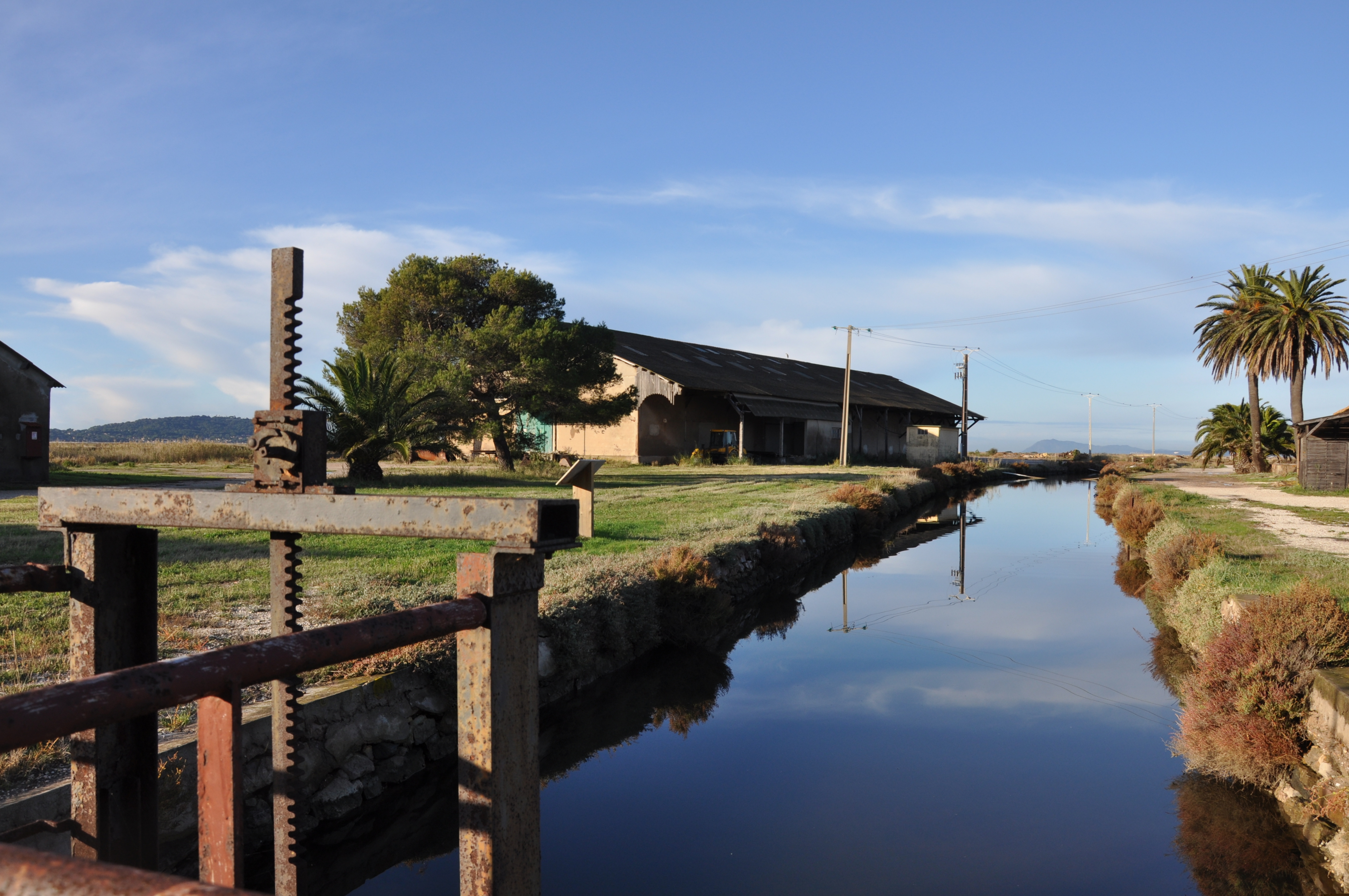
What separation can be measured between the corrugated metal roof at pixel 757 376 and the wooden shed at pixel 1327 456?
61.1 ft

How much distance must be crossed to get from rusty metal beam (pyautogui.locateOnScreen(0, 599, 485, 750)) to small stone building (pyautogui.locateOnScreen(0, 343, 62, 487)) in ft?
Result: 71.8

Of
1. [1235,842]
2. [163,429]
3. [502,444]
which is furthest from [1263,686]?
[163,429]

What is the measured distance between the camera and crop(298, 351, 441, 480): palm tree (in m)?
18.6

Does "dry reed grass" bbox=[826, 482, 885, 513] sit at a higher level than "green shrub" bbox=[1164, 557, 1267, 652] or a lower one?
higher

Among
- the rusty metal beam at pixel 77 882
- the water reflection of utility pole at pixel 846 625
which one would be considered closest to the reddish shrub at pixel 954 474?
the water reflection of utility pole at pixel 846 625

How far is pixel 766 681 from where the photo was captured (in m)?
8.84

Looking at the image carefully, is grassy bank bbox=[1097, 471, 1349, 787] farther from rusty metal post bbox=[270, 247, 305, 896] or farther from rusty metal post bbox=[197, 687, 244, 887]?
rusty metal post bbox=[197, 687, 244, 887]

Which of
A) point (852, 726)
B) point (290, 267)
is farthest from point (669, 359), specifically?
point (290, 267)

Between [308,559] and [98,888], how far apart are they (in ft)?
30.1

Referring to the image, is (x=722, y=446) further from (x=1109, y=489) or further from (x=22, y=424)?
(x=22, y=424)

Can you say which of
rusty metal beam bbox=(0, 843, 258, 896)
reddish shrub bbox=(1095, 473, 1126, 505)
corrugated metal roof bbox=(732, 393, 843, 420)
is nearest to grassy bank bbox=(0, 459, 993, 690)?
rusty metal beam bbox=(0, 843, 258, 896)

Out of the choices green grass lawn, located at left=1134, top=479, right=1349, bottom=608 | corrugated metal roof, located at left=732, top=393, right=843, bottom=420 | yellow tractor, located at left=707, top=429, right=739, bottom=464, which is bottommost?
A: green grass lawn, located at left=1134, top=479, right=1349, bottom=608

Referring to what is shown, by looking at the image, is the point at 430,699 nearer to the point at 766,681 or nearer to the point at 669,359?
the point at 766,681

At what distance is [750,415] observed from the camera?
3722 centimetres
